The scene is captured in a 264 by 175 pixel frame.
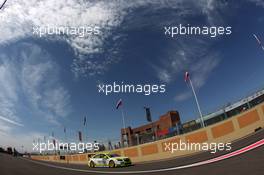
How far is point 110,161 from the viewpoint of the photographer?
2109 centimetres

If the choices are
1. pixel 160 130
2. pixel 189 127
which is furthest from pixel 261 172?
pixel 160 130

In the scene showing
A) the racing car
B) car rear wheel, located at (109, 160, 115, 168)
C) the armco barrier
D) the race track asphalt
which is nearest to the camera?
the race track asphalt

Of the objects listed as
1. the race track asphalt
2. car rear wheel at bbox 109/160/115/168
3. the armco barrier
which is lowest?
the race track asphalt

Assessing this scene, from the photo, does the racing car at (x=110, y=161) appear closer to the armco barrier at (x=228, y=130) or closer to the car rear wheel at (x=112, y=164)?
the car rear wheel at (x=112, y=164)

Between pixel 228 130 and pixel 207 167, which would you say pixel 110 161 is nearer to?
pixel 228 130

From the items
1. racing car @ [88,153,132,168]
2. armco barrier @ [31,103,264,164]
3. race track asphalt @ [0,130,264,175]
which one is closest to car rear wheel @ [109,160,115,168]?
racing car @ [88,153,132,168]

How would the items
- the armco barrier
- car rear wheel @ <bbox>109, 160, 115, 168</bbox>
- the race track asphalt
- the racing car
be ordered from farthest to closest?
the armco barrier
car rear wheel @ <bbox>109, 160, 115, 168</bbox>
the racing car
the race track asphalt

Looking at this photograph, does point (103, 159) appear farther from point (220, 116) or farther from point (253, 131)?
point (253, 131)

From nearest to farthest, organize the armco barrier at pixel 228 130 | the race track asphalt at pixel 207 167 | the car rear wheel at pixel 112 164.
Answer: the race track asphalt at pixel 207 167
the car rear wheel at pixel 112 164
the armco barrier at pixel 228 130

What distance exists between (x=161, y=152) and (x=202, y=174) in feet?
56.5

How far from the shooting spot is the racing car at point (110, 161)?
20375 mm

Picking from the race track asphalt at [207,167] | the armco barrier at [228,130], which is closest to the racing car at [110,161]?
the race track asphalt at [207,167]

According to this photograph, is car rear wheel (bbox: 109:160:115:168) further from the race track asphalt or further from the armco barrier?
the armco barrier

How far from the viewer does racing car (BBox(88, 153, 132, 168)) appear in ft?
66.8
